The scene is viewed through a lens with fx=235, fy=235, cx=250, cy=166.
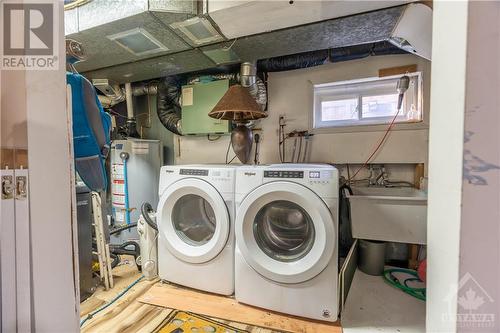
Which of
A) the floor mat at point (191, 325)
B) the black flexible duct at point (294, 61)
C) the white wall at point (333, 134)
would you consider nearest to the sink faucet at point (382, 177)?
the white wall at point (333, 134)

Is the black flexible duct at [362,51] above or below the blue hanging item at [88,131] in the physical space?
above

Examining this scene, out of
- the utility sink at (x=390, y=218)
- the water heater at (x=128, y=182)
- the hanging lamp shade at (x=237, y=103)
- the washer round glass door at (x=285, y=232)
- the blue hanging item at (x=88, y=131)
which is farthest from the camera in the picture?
the water heater at (x=128, y=182)

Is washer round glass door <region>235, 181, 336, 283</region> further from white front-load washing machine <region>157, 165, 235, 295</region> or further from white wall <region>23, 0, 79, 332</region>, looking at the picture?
white wall <region>23, 0, 79, 332</region>

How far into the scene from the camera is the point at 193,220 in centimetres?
197

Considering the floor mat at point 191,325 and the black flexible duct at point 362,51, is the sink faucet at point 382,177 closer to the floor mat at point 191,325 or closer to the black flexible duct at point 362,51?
the black flexible duct at point 362,51

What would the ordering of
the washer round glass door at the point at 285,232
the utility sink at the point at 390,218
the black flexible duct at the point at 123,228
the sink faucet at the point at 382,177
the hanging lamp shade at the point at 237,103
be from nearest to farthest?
the washer round glass door at the point at 285,232 < the utility sink at the point at 390,218 < the hanging lamp shade at the point at 237,103 < the sink faucet at the point at 382,177 < the black flexible duct at the point at 123,228

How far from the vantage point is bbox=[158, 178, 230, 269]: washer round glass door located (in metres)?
1.63

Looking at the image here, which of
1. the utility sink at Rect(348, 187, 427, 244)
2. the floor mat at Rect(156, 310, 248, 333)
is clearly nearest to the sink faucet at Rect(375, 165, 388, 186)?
the utility sink at Rect(348, 187, 427, 244)

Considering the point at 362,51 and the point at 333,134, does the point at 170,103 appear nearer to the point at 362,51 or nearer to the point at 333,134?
the point at 333,134

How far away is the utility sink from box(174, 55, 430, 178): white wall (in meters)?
0.66

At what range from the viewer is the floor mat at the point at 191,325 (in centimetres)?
136

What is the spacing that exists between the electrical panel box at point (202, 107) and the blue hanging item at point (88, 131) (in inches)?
47.5

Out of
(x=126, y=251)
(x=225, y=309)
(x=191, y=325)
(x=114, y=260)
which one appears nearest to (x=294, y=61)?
(x=225, y=309)

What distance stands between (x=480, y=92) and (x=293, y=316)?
5.14ft
